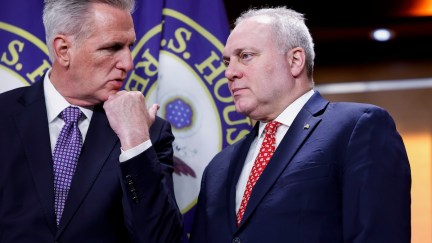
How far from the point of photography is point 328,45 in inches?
161

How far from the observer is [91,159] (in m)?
2.29

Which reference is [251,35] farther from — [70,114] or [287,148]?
[70,114]

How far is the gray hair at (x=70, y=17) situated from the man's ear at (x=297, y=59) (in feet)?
1.88

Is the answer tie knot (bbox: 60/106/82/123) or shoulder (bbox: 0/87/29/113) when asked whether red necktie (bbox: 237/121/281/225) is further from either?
shoulder (bbox: 0/87/29/113)

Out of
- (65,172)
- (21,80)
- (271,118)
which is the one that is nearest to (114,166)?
(65,172)

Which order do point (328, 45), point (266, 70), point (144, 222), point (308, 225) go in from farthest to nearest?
point (328, 45), point (266, 70), point (144, 222), point (308, 225)

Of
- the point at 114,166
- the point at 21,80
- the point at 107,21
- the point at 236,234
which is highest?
the point at 107,21

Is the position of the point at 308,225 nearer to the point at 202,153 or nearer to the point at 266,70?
the point at 266,70

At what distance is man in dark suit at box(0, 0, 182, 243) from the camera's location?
2.20 meters

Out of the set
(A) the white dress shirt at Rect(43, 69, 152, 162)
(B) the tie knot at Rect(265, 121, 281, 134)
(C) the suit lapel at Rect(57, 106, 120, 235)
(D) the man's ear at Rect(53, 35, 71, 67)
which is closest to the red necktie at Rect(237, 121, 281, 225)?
(B) the tie knot at Rect(265, 121, 281, 134)

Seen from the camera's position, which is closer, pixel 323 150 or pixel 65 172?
pixel 323 150

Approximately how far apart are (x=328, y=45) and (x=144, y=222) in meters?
2.18

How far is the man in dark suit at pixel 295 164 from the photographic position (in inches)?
79.0

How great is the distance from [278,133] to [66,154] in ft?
2.16
